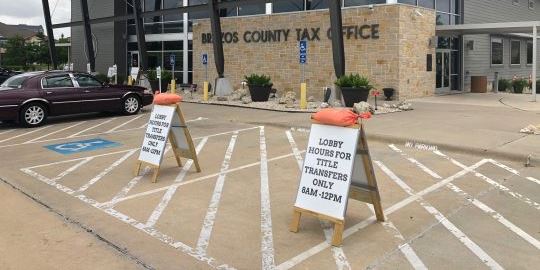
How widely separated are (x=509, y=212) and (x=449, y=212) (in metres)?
0.67

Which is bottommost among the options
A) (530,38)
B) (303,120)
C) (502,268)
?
(502,268)

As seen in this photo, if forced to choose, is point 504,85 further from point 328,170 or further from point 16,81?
point 328,170

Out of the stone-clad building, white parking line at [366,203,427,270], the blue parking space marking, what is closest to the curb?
white parking line at [366,203,427,270]

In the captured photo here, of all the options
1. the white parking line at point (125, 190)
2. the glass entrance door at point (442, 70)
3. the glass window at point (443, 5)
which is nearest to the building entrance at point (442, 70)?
the glass entrance door at point (442, 70)

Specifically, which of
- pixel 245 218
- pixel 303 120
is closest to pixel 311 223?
pixel 245 218

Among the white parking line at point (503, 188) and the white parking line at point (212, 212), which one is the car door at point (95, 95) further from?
the white parking line at point (503, 188)

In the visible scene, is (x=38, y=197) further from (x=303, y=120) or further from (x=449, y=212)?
(x=303, y=120)

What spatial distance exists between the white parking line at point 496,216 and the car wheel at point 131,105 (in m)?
11.6

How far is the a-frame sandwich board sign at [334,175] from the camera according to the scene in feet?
16.7

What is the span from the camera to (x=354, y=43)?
2252cm

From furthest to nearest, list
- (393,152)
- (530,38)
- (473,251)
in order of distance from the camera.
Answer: (530,38)
(393,152)
(473,251)

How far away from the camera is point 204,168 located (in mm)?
8516

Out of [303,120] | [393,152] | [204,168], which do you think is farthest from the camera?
[303,120]

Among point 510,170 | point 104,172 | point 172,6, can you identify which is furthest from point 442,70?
point 104,172
